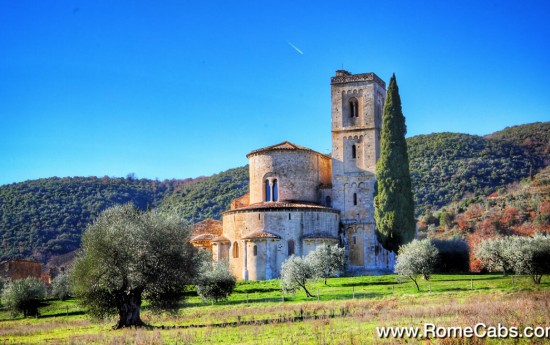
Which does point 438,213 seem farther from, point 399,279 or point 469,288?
point 469,288

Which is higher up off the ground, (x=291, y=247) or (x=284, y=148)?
(x=284, y=148)

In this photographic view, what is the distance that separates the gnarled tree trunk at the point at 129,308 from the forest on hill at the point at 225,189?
5532 cm

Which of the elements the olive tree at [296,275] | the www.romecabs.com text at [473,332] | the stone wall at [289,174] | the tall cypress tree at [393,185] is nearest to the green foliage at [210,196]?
the stone wall at [289,174]

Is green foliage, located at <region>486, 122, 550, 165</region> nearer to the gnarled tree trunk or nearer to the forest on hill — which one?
the forest on hill

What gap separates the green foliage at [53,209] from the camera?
86562 millimetres

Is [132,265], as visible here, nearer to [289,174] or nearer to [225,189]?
[289,174]

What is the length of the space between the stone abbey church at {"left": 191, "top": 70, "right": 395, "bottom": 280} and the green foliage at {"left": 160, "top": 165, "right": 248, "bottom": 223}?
112 feet

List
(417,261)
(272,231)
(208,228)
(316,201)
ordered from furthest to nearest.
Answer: (208,228)
(316,201)
(272,231)
(417,261)

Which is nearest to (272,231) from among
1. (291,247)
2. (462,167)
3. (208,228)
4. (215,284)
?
(291,247)

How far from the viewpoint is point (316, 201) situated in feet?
186

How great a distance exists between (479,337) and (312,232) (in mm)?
33756

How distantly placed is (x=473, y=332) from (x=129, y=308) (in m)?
16.1

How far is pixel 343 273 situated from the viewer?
5147cm

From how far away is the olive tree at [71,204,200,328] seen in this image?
2922 centimetres
